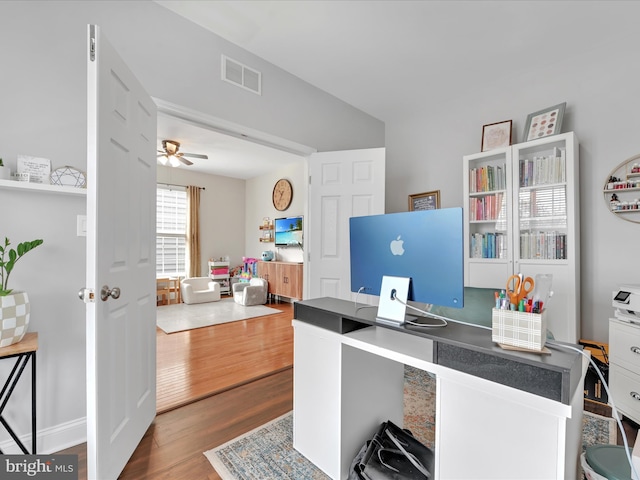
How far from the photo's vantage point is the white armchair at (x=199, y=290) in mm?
5664

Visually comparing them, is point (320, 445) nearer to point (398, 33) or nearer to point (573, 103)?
point (398, 33)

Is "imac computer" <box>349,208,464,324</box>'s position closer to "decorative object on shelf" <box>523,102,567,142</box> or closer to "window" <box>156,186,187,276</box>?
"decorative object on shelf" <box>523,102,567,142</box>

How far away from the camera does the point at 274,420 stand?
6.36 feet

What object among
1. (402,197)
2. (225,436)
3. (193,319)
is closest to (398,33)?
(402,197)

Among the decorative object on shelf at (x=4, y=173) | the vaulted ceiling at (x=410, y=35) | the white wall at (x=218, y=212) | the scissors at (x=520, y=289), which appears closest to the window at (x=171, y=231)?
the white wall at (x=218, y=212)

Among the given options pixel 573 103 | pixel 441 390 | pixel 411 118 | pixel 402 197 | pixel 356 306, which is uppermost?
pixel 411 118

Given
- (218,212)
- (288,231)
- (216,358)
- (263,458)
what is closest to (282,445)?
(263,458)

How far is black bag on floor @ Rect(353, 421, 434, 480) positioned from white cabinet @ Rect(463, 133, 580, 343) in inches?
67.5

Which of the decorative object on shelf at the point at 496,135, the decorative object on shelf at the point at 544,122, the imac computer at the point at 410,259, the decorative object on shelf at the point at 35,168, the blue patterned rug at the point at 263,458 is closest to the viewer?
the imac computer at the point at 410,259

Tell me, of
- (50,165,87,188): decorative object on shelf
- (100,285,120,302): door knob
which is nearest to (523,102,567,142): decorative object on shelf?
(100,285,120,302): door knob

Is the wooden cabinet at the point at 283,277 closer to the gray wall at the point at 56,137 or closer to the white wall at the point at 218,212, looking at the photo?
the white wall at the point at 218,212

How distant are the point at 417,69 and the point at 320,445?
3.14 metres

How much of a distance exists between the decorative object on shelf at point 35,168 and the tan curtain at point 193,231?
5000mm

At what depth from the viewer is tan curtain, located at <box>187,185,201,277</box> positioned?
645cm
